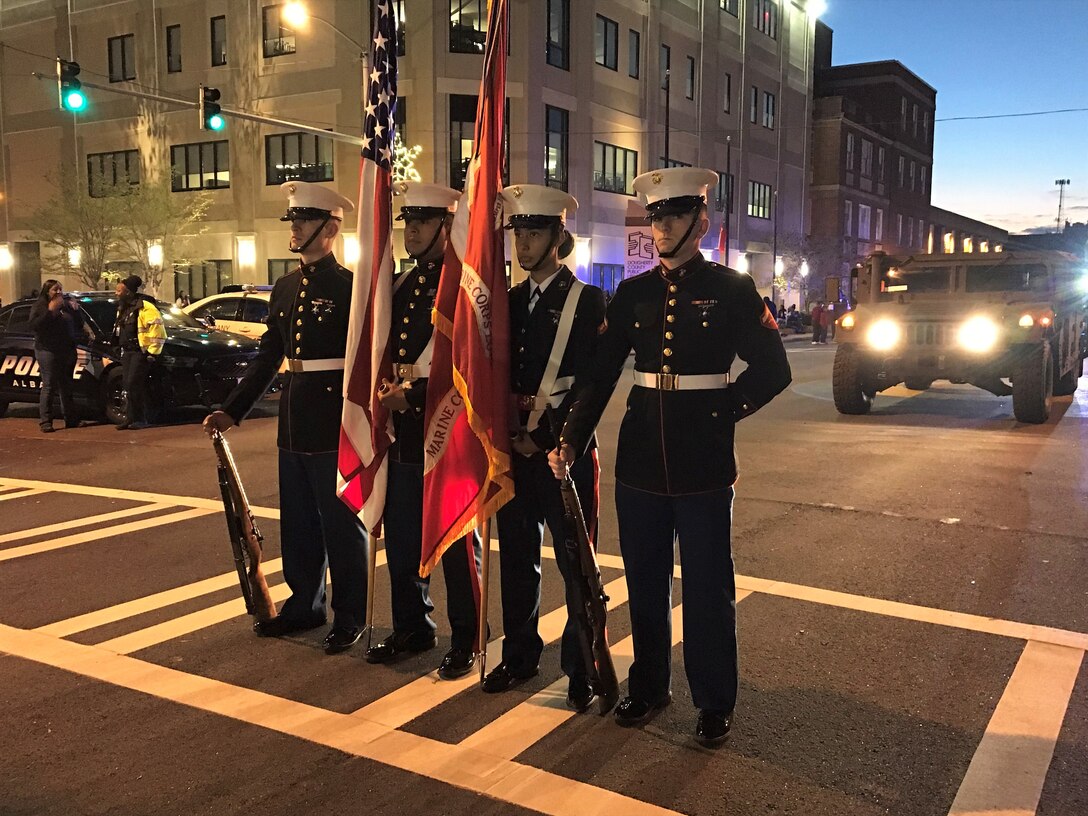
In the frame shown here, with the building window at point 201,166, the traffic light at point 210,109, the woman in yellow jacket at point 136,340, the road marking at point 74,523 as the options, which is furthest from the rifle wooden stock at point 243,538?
the building window at point 201,166

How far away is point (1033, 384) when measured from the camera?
12.0 meters

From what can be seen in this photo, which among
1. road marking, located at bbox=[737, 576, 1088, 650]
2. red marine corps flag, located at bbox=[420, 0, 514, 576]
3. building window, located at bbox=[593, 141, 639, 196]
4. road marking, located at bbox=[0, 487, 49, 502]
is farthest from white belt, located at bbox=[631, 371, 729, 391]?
building window, located at bbox=[593, 141, 639, 196]

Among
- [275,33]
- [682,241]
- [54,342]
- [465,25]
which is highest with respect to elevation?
[275,33]

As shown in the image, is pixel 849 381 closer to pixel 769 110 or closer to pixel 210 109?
pixel 210 109

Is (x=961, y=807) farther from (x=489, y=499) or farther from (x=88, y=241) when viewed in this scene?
(x=88, y=241)

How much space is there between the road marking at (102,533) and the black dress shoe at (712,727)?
5.00m

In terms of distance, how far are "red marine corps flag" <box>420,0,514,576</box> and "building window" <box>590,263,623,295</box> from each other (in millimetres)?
31030

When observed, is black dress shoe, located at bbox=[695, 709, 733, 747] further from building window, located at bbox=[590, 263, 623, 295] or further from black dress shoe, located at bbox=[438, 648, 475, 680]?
building window, located at bbox=[590, 263, 623, 295]

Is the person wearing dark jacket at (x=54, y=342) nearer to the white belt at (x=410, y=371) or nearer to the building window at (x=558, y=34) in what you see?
the white belt at (x=410, y=371)

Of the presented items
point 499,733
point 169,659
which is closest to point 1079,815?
point 499,733

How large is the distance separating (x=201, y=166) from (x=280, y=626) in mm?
35672

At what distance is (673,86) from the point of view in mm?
40031

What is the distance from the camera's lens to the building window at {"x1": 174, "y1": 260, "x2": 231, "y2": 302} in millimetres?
36656

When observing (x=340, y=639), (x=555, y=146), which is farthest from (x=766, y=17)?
(x=340, y=639)
